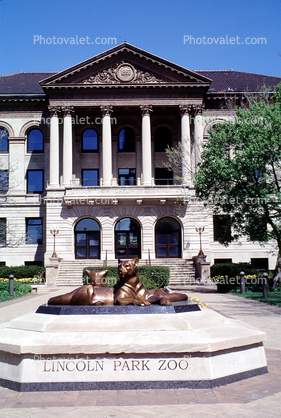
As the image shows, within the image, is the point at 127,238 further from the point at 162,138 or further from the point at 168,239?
the point at 162,138

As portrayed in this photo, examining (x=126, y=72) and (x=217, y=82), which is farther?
(x=217, y=82)

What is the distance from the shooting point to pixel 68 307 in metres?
7.98

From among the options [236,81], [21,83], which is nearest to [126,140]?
[21,83]

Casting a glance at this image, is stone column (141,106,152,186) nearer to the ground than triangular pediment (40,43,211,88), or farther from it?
nearer to the ground

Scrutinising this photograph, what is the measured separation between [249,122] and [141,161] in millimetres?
20156

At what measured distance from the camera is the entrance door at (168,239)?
39000 millimetres

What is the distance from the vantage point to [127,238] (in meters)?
39.1

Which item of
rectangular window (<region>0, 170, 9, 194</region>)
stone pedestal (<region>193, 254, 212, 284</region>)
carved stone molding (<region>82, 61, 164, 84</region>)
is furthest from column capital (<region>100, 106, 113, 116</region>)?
stone pedestal (<region>193, 254, 212, 284</region>)

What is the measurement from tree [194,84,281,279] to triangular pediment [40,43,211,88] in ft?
55.1

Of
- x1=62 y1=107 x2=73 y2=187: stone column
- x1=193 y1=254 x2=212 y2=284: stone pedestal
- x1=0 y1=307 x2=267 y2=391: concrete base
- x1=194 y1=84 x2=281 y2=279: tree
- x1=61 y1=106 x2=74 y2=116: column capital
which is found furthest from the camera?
x1=61 y1=106 x2=74 y2=116: column capital

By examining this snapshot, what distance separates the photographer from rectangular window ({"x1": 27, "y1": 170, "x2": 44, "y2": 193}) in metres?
42.6

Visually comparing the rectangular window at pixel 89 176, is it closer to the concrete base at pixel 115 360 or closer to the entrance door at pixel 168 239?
the entrance door at pixel 168 239

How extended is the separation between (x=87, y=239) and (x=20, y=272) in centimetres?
717

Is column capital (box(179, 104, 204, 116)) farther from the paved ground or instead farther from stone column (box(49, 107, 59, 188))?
the paved ground
